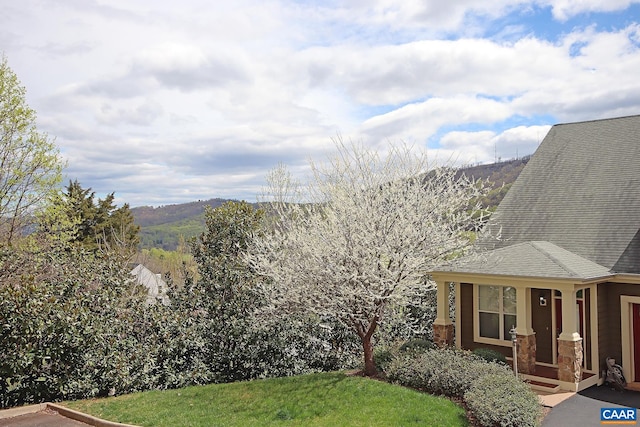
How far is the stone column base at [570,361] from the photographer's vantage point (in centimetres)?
1132

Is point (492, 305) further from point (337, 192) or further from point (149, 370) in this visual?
point (149, 370)

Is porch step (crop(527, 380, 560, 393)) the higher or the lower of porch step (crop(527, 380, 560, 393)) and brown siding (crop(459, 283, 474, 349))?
the lower

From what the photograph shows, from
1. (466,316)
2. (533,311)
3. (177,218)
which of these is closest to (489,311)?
(466,316)

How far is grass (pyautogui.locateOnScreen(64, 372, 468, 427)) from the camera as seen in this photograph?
29.9ft

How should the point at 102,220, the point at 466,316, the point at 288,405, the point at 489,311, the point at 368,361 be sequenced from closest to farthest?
the point at 288,405, the point at 368,361, the point at 489,311, the point at 466,316, the point at 102,220

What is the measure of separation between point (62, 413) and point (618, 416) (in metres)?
11.4

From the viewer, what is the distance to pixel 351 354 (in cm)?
1496

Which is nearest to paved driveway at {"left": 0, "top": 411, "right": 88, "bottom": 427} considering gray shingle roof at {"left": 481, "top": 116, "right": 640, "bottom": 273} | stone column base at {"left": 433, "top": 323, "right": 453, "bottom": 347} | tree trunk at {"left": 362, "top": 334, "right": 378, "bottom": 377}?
tree trunk at {"left": 362, "top": 334, "right": 378, "bottom": 377}

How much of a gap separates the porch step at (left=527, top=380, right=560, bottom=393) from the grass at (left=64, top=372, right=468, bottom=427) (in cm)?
301

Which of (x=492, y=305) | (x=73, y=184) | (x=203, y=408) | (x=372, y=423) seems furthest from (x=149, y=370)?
(x=73, y=184)

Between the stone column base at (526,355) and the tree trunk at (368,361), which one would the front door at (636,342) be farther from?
the tree trunk at (368,361)

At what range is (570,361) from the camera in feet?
37.3

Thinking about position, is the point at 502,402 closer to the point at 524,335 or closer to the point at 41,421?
the point at 524,335

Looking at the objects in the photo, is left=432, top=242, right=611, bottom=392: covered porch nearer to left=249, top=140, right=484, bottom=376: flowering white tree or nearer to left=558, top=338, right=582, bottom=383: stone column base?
left=558, top=338, right=582, bottom=383: stone column base
